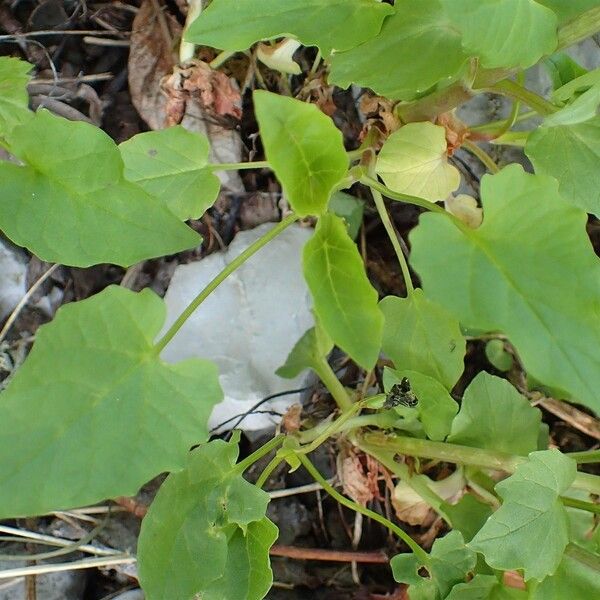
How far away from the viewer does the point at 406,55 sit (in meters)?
0.73

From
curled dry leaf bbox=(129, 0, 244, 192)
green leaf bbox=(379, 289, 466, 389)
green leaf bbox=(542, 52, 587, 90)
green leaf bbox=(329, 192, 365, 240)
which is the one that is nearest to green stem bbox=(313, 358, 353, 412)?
green leaf bbox=(379, 289, 466, 389)

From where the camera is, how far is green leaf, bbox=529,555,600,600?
0.75 meters

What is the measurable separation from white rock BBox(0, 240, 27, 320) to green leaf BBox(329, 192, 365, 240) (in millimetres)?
468

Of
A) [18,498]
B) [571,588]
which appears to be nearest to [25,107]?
[18,498]

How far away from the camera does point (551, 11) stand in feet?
2.07

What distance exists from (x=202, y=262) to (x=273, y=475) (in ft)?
1.08

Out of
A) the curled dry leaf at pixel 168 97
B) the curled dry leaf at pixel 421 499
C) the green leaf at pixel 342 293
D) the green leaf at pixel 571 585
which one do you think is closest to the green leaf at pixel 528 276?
the green leaf at pixel 342 293

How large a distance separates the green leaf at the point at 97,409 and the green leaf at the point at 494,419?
0.35 metres

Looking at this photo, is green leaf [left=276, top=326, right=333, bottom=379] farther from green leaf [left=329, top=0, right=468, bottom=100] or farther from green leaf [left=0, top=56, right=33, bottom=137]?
green leaf [left=0, top=56, right=33, bottom=137]

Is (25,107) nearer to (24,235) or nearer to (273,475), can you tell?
(24,235)

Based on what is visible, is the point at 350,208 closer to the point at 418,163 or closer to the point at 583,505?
the point at 418,163

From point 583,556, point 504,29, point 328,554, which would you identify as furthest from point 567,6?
point 328,554

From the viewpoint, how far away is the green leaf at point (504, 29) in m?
0.58

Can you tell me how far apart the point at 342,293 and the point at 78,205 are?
272 mm
